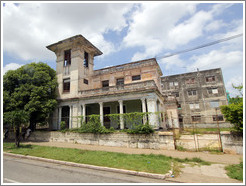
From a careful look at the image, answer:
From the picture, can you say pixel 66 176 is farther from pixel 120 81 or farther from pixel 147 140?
pixel 120 81

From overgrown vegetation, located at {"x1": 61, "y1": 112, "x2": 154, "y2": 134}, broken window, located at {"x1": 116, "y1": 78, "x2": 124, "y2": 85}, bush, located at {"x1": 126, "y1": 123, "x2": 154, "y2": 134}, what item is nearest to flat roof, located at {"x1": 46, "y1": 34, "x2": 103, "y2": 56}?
broken window, located at {"x1": 116, "y1": 78, "x2": 124, "y2": 85}

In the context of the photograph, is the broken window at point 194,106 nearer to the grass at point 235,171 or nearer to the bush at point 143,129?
the bush at point 143,129

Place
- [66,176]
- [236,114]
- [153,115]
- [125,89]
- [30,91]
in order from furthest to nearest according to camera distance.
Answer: [30,91] → [125,89] → [153,115] → [236,114] → [66,176]

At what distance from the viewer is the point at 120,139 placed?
36.9 ft

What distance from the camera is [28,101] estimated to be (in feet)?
49.0

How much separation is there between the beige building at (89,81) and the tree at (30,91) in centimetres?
215

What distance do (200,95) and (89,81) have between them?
78.2 feet

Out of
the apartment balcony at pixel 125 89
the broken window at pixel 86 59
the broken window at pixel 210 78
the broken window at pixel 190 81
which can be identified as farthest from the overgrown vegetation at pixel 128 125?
the broken window at pixel 210 78

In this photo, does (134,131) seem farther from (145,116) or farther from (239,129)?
(239,129)

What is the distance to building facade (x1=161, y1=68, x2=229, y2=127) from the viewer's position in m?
27.5

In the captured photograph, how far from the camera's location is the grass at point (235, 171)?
508 centimetres

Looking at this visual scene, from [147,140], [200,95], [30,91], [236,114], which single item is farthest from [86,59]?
[200,95]

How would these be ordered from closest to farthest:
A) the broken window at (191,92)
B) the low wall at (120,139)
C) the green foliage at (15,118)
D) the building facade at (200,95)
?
the low wall at (120,139)
the green foliage at (15,118)
the building facade at (200,95)
the broken window at (191,92)

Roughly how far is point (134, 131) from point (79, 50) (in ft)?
45.4
